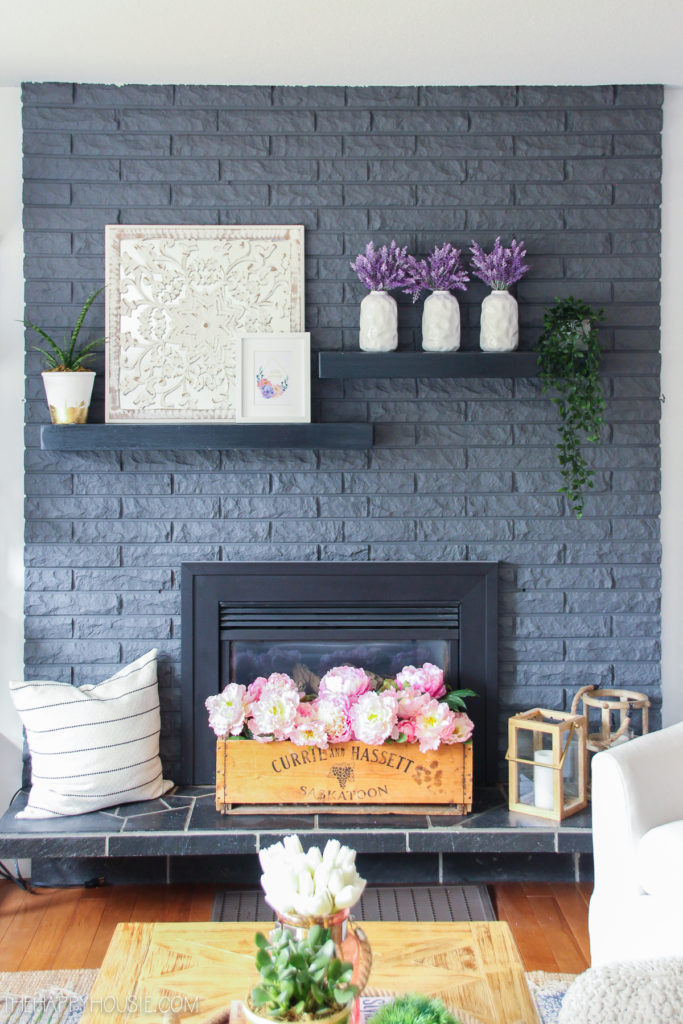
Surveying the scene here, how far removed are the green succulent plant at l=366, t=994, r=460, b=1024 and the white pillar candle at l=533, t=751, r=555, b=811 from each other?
128 centimetres

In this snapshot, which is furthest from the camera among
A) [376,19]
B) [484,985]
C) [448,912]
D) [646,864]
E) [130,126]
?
[130,126]

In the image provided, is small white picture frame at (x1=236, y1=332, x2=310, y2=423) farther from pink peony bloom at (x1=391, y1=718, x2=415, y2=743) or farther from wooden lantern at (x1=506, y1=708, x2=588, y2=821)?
wooden lantern at (x1=506, y1=708, x2=588, y2=821)

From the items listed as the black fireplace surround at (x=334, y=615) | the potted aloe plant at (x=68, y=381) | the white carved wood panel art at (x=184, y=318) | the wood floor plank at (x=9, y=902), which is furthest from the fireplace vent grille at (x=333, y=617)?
the wood floor plank at (x=9, y=902)

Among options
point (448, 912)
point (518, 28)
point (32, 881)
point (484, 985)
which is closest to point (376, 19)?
point (518, 28)

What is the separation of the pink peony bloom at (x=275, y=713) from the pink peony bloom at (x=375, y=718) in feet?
0.58

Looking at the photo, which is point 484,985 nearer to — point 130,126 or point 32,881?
point 32,881

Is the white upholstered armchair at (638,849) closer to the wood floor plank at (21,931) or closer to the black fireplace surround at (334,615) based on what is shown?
the black fireplace surround at (334,615)

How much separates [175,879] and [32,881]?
1.35 feet

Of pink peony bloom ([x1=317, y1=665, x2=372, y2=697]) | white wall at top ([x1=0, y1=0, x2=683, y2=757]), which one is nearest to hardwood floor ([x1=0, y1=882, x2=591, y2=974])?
white wall at top ([x1=0, y1=0, x2=683, y2=757])

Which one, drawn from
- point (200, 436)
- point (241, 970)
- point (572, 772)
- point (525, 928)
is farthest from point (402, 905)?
point (200, 436)

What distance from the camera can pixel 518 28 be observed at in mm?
2354

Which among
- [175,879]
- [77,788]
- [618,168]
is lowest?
[175,879]

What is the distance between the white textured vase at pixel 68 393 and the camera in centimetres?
268

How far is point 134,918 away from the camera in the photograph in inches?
102
